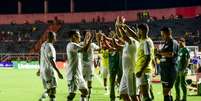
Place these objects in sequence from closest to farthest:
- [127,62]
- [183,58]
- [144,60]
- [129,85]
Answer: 1. [129,85]
2. [127,62]
3. [144,60]
4. [183,58]

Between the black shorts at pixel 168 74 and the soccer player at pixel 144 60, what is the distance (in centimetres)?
65

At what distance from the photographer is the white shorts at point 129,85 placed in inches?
442

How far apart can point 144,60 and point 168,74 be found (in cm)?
118

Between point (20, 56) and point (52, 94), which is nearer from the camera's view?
point (52, 94)

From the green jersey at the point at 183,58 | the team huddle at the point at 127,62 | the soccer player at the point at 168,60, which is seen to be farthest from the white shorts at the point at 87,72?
the soccer player at the point at 168,60

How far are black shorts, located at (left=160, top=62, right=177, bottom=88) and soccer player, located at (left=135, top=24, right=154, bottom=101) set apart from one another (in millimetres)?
645

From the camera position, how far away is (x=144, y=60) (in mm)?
11828

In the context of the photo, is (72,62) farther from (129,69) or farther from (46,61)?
(129,69)

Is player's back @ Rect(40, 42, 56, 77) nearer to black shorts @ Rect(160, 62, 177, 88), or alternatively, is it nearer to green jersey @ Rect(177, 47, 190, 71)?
black shorts @ Rect(160, 62, 177, 88)

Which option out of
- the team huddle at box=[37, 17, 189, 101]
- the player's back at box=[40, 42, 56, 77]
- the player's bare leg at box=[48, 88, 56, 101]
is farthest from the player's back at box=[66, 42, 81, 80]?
the player's bare leg at box=[48, 88, 56, 101]

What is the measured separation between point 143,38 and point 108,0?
174 feet

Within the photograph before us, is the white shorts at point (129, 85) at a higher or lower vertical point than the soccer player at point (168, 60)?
lower

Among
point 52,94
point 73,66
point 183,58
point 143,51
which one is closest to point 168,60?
point 143,51

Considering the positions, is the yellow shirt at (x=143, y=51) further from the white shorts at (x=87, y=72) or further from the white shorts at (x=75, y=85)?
the white shorts at (x=87, y=72)
